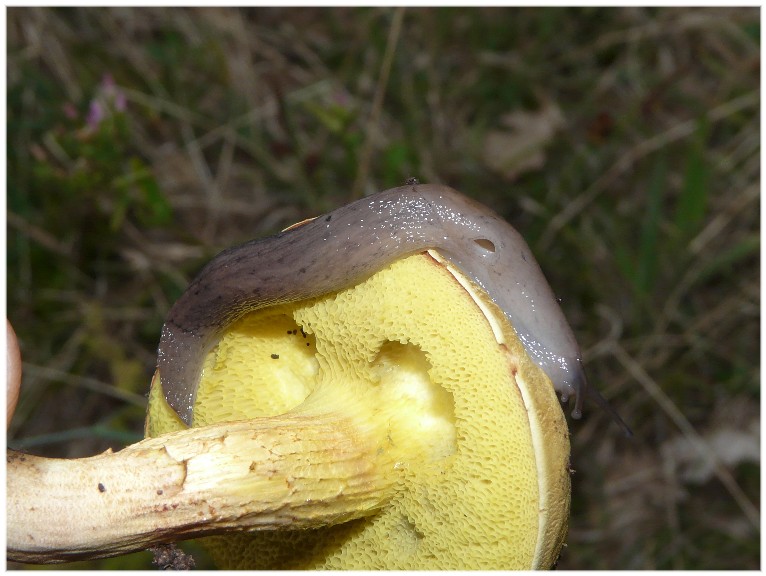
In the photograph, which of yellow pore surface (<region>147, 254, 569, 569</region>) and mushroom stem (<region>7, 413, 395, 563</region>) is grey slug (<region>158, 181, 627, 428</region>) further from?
mushroom stem (<region>7, 413, 395, 563</region>)

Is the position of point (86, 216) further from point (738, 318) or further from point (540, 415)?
point (738, 318)

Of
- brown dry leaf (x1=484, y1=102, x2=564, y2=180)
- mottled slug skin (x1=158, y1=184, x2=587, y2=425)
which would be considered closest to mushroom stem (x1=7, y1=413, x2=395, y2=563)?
mottled slug skin (x1=158, y1=184, x2=587, y2=425)

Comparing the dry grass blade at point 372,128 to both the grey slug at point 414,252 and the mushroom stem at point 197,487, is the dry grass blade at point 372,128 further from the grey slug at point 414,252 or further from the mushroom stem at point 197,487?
the mushroom stem at point 197,487

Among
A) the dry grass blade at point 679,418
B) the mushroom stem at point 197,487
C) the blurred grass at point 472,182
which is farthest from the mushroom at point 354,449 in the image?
the dry grass blade at point 679,418

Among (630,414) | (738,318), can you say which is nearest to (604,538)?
(630,414)

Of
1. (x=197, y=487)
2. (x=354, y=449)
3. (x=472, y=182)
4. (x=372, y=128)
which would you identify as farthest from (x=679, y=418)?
(x=197, y=487)

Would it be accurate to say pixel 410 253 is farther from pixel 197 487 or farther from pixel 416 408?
pixel 197 487

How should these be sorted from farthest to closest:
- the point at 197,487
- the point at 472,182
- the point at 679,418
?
the point at 472,182 < the point at 679,418 < the point at 197,487
